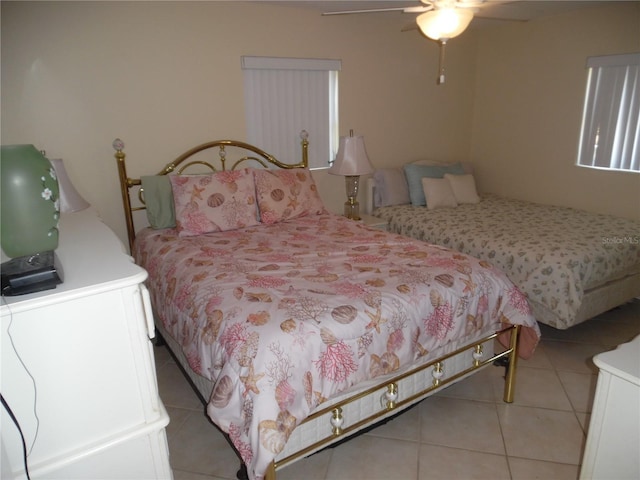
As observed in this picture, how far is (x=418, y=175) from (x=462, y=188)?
17.0 inches

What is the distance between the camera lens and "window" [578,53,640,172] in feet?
11.0

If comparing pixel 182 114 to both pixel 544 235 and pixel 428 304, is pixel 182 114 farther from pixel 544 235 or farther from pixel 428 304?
pixel 544 235

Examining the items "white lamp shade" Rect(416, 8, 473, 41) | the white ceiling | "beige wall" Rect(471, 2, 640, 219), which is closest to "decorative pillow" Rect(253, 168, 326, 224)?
the white ceiling

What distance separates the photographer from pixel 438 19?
1926mm

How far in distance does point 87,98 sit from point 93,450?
229cm

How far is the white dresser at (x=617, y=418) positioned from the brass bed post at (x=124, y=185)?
2709 mm

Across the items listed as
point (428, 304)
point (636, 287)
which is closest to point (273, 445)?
point (428, 304)

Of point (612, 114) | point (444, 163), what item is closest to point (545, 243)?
point (612, 114)

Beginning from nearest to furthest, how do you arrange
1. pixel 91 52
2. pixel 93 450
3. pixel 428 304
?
pixel 93 450 < pixel 428 304 < pixel 91 52

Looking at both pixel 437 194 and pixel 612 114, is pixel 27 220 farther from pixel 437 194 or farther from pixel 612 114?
pixel 612 114

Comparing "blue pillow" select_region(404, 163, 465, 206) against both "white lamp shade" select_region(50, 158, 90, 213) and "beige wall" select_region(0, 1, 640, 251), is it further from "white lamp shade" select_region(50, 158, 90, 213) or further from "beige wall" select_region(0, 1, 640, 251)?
"white lamp shade" select_region(50, 158, 90, 213)

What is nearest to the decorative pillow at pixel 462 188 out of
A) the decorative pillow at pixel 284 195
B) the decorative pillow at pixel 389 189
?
the decorative pillow at pixel 389 189

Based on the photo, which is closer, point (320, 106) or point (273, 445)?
point (273, 445)

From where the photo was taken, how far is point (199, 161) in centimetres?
308
